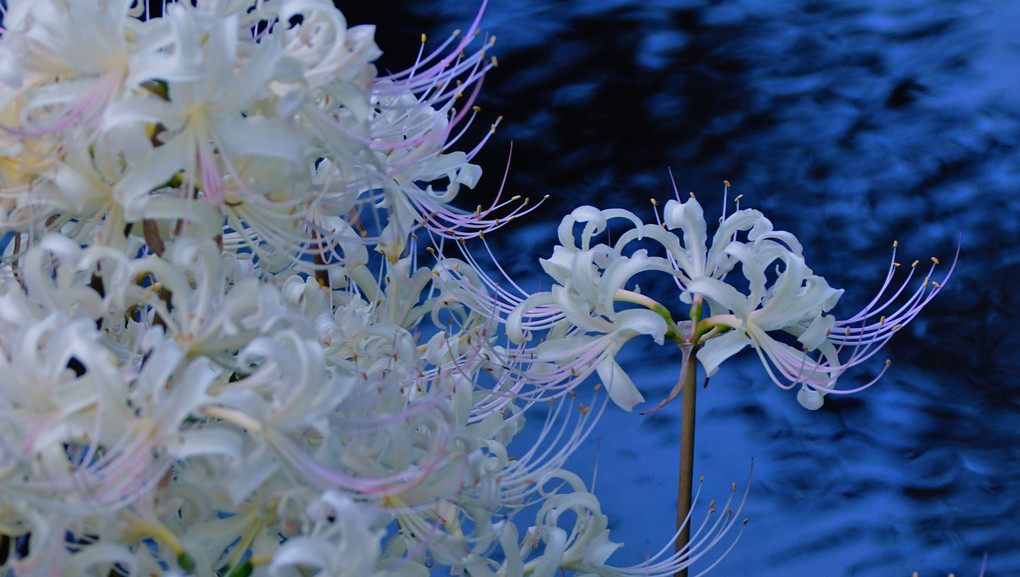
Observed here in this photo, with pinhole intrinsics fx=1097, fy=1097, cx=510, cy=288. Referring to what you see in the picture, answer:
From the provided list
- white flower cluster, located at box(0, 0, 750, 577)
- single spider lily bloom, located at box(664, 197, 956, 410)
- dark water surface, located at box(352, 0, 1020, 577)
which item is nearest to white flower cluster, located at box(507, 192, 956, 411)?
single spider lily bloom, located at box(664, 197, 956, 410)

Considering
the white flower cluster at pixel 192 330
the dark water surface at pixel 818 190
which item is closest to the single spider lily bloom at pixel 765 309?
the white flower cluster at pixel 192 330

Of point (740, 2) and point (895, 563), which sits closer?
point (895, 563)

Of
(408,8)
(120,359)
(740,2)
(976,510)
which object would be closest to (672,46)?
(740,2)

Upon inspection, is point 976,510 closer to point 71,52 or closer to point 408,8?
point 408,8

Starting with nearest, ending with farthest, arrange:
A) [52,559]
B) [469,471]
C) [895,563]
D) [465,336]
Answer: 1. [52,559]
2. [469,471]
3. [465,336]
4. [895,563]

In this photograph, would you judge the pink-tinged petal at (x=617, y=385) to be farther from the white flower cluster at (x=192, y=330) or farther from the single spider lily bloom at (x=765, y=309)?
the white flower cluster at (x=192, y=330)

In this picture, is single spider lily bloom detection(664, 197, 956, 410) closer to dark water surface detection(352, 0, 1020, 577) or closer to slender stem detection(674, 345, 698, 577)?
slender stem detection(674, 345, 698, 577)

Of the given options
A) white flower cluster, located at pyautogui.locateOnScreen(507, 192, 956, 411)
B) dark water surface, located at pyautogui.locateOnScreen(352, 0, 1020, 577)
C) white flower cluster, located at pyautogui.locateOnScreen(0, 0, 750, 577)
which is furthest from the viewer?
Answer: dark water surface, located at pyautogui.locateOnScreen(352, 0, 1020, 577)

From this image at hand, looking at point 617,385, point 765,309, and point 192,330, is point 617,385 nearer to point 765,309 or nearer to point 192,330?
point 765,309
